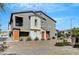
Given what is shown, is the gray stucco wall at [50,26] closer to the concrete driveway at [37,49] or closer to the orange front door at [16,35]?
the concrete driveway at [37,49]

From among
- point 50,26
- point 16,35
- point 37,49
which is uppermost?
point 50,26

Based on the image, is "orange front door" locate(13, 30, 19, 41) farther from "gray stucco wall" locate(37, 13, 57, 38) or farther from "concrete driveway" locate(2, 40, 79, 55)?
"gray stucco wall" locate(37, 13, 57, 38)

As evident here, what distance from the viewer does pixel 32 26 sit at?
4.68 m

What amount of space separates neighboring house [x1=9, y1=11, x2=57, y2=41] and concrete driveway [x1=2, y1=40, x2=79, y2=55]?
0.10 meters

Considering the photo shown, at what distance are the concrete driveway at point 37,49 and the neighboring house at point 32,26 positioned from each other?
101mm

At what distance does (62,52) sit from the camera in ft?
15.1

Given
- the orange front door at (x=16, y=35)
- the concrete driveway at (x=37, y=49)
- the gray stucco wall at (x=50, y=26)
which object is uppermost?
the gray stucco wall at (x=50, y=26)

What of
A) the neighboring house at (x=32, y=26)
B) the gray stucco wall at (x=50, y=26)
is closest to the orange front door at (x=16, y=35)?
the neighboring house at (x=32, y=26)

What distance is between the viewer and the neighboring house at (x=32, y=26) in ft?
15.2

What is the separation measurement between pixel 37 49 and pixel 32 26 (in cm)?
39

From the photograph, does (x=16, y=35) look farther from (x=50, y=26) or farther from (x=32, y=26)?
(x=50, y=26)

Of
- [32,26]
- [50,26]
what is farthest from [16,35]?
[50,26]
